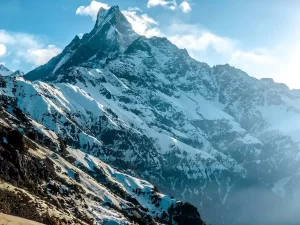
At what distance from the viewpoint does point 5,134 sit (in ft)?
485

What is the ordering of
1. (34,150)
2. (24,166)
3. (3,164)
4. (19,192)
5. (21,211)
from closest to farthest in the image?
(21,211)
(19,192)
(3,164)
(24,166)
(34,150)

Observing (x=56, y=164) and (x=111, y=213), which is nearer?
(x=111, y=213)

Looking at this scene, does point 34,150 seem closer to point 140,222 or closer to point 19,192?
point 140,222

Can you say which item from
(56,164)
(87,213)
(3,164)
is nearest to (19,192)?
(3,164)

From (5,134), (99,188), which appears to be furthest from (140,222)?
(5,134)

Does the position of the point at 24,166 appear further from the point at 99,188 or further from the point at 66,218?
the point at 99,188

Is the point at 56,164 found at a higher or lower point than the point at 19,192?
higher

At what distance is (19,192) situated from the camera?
111 metres

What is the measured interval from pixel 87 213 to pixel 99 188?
142ft

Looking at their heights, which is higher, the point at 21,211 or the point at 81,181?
the point at 81,181

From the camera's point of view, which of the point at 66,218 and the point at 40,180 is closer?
the point at 66,218

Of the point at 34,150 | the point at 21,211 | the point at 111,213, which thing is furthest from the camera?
the point at 34,150

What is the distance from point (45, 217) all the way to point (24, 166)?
4156cm

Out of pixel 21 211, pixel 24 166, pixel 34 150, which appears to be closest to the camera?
pixel 21 211
